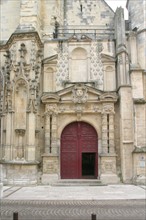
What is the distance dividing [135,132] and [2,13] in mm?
11459

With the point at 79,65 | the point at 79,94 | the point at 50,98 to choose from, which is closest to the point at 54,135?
the point at 50,98

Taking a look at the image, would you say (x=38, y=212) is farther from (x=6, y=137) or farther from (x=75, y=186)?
(x=6, y=137)

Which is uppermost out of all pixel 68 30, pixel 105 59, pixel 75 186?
pixel 68 30

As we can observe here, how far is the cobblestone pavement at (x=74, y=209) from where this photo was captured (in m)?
7.48

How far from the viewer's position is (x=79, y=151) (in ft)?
55.8

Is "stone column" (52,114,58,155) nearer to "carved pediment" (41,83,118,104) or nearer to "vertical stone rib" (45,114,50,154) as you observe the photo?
"vertical stone rib" (45,114,50,154)

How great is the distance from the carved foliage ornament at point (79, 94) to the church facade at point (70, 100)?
6 centimetres

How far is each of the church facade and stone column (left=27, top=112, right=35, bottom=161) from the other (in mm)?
26

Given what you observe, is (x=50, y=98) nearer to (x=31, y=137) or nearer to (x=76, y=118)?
(x=76, y=118)

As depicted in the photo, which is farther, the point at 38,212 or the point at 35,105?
the point at 35,105

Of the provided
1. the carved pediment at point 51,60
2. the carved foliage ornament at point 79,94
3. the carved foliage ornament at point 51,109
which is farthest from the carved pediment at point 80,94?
the carved pediment at point 51,60

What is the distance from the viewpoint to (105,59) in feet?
58.3

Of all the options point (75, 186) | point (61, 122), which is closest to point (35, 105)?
point (61, 122)

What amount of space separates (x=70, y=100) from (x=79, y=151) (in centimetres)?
298
